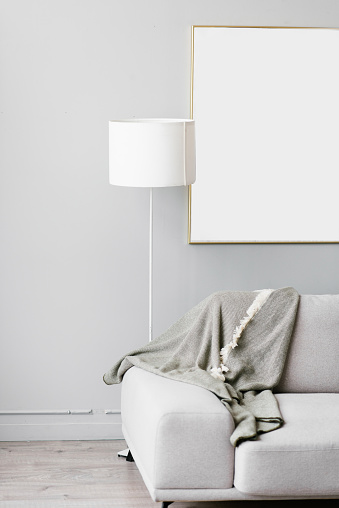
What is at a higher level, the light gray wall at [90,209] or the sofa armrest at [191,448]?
the light gray wall at [90,209]

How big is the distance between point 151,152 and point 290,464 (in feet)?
4.67

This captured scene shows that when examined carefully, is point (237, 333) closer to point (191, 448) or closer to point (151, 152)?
point (191, 448)

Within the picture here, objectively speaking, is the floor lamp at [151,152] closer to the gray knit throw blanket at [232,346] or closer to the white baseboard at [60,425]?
the gray knit throw blanket at [232,346]

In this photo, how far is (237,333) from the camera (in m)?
3.43

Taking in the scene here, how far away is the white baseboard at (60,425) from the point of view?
3.94 m

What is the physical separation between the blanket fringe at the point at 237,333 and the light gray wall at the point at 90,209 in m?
0.50

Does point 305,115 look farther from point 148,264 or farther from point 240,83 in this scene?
point 148,264

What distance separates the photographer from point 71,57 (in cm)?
381

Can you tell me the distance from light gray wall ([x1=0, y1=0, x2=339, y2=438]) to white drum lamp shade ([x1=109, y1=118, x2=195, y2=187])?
0.44 metres

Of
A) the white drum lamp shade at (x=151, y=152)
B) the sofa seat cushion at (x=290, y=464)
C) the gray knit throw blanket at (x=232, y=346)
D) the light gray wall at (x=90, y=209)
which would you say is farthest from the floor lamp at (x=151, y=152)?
the sofa seat cushion at (x=290, y=464)

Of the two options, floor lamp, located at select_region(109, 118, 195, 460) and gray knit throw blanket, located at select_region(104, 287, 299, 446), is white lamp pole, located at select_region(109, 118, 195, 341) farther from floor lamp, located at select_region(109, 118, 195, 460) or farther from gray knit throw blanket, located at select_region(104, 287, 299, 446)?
gray knit throw blanket, located at select_region(104, 287, 299, 446)

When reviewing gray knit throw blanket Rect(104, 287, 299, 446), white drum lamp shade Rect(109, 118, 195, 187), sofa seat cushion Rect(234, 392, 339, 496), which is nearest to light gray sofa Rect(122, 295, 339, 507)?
sofa seat cushion Rect(234, 392, 339, 496)

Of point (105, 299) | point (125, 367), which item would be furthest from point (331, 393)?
point (105, 299)

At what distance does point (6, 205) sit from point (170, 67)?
3.45 feet
